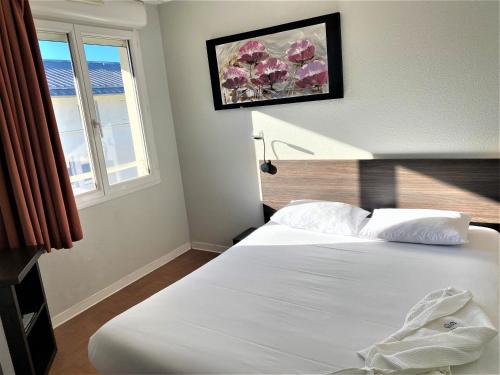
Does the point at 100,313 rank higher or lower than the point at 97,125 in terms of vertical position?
lower

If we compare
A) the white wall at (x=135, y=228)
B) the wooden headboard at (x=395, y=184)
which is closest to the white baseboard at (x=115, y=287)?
the white wall at (x=135, y=228)

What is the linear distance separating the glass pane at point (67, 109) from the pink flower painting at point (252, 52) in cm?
132

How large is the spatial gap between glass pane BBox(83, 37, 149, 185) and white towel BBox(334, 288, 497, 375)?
8.30 ft

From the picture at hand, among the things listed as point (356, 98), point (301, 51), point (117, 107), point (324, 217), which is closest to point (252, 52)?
point (301, 51)

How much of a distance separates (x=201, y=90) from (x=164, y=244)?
1495 mm

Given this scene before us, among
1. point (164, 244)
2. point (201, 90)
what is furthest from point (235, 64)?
point (164, 244)

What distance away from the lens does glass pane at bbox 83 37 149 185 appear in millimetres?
3119

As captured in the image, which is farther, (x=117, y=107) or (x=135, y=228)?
(x=135, y=228)

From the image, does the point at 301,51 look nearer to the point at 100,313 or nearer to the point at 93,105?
the point at 93,105

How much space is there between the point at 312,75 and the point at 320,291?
5.56 feet

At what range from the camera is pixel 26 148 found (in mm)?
2326

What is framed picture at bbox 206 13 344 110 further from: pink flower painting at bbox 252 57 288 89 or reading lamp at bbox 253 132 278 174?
reading lamp at bbox 253 132 278 174

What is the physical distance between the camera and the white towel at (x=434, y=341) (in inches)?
52.3

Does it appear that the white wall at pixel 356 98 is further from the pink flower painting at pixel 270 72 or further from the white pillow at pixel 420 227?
the white pillow at pixel 420 227
